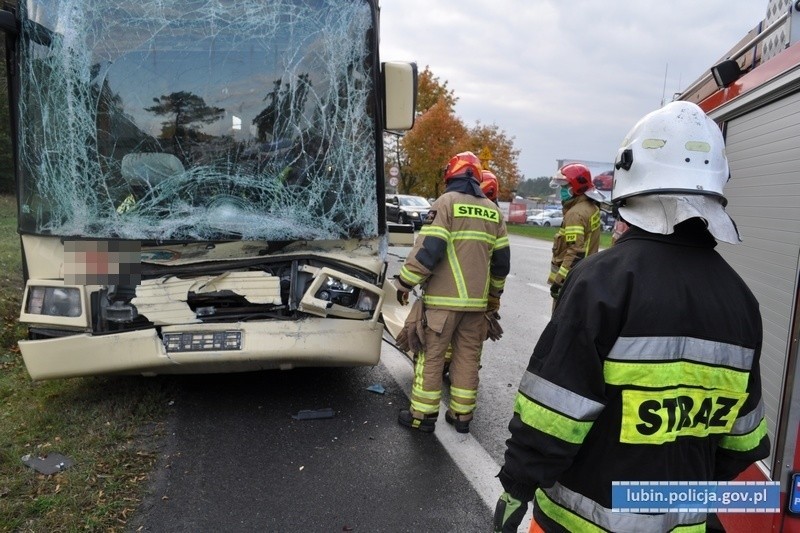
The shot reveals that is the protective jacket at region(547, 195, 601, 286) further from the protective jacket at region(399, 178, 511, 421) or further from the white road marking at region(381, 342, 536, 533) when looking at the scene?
the white road marking at region(381, 342, 536, 533)

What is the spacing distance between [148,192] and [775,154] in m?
3.42

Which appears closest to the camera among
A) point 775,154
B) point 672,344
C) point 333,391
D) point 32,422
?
point 672,344

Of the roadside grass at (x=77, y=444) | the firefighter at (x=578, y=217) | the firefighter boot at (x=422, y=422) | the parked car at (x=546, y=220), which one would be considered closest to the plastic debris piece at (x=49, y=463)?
the roadside grass at (x=77, y=444)

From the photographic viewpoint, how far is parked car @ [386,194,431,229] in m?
20.7

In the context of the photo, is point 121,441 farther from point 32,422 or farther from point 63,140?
point 63,140

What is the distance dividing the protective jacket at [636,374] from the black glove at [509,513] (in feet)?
0.17

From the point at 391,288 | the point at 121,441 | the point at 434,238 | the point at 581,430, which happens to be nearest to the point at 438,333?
the point at 434,238

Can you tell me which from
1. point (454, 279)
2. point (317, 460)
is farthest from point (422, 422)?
point (454, 279)

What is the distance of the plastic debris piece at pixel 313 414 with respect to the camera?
3.96m

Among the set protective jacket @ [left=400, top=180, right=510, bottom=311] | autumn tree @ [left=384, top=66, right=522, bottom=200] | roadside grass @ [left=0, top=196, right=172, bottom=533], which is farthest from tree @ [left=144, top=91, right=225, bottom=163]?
autumn tree @ [left=384, top=66, right=522, bottom=200]

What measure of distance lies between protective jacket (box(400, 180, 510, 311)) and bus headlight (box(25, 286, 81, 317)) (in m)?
2.08

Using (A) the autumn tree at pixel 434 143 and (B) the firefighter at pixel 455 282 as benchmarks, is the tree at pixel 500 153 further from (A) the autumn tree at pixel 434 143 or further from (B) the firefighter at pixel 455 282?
(B) the firefighter at pixel 455 282

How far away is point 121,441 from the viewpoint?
135 inches

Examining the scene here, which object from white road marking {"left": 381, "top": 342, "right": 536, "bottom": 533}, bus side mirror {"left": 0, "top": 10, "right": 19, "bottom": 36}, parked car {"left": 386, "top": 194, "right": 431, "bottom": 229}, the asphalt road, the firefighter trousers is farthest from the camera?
parked car {"left": 386, "top": 194, "right": 431, "bottom": 229}
